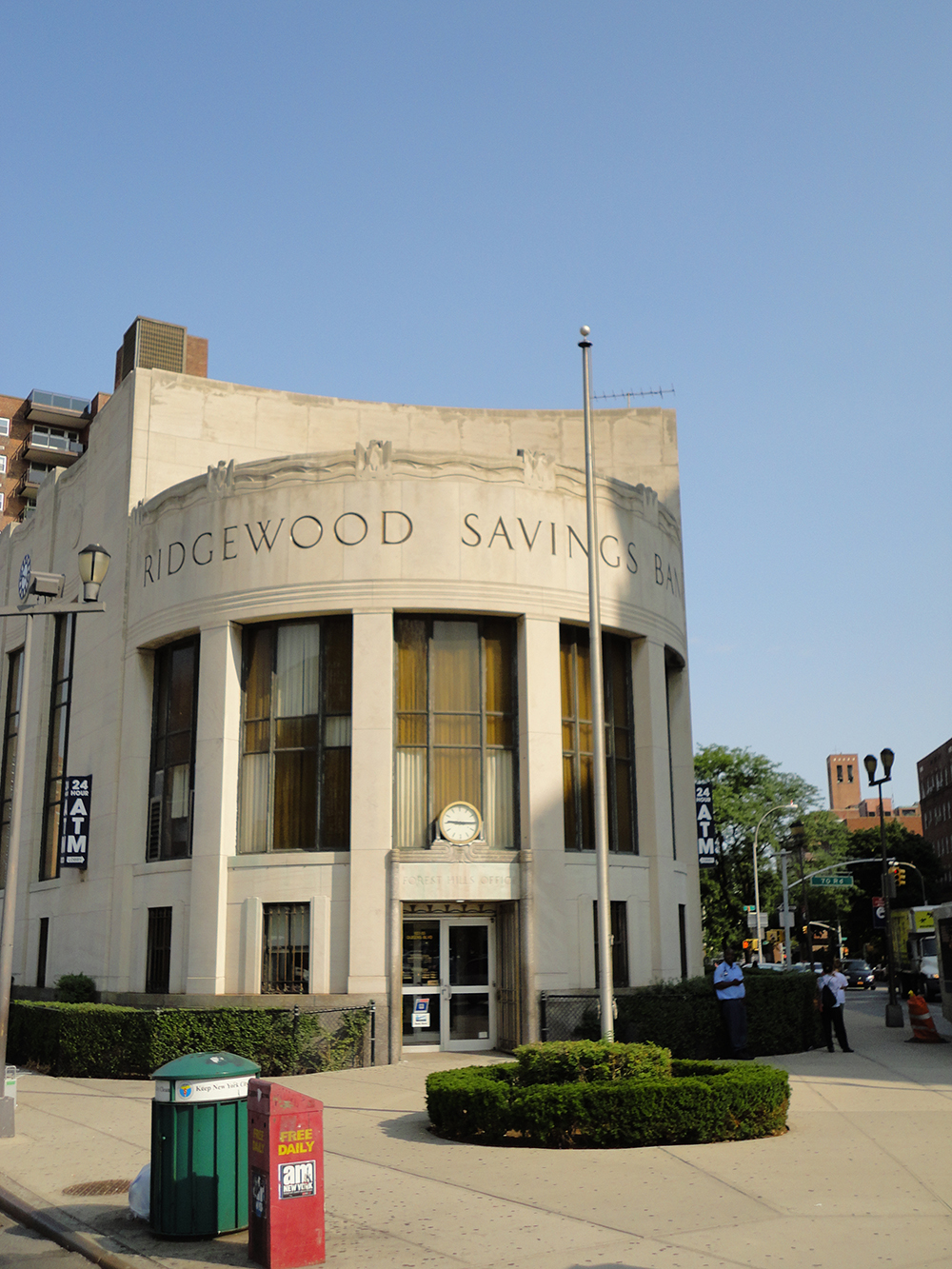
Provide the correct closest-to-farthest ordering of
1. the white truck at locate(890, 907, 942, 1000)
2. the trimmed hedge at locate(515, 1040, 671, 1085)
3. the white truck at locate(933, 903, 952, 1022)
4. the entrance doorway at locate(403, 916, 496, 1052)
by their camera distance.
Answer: the trimmed hedge at locate(515, 1040, 671, 1085) → the entrance doorway at locate(403, 916, 496, 1052) → the white truck at locate(933, 903, 952, 1022) → the white truck at locate(890, 907, 942, 1000)

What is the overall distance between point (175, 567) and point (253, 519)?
241 centimetres

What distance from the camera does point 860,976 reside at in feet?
232

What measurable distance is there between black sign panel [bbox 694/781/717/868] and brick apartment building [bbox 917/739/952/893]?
9060cm

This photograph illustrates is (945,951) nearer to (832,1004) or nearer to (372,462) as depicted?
(832,1004)

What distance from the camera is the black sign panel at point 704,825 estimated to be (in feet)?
94.2

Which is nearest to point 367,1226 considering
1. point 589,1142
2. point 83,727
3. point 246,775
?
point 589,1142

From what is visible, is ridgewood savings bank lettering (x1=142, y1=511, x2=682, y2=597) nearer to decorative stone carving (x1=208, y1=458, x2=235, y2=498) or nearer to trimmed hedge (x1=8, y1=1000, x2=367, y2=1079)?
decorative stone carving (x1=208, y1=458, x2=235, y2=498)

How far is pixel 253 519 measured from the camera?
24000 mm

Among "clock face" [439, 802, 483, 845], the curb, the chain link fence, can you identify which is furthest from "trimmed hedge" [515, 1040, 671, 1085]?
"clock face" [439, 802, 483, 845]

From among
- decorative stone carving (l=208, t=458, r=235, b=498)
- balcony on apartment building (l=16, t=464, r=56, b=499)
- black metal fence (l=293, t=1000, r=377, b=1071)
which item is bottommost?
black metal fence (l=293, t=1000, r=377, b=1071)

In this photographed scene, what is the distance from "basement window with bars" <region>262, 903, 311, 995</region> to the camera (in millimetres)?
21984

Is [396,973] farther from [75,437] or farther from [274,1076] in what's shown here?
[75,437]

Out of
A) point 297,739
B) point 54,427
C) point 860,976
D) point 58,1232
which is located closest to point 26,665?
point 297,739

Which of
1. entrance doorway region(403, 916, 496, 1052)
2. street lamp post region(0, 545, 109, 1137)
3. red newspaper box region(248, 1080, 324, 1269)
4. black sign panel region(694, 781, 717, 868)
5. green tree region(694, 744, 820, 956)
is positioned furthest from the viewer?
green tree region(694, 744, 820, 956)
